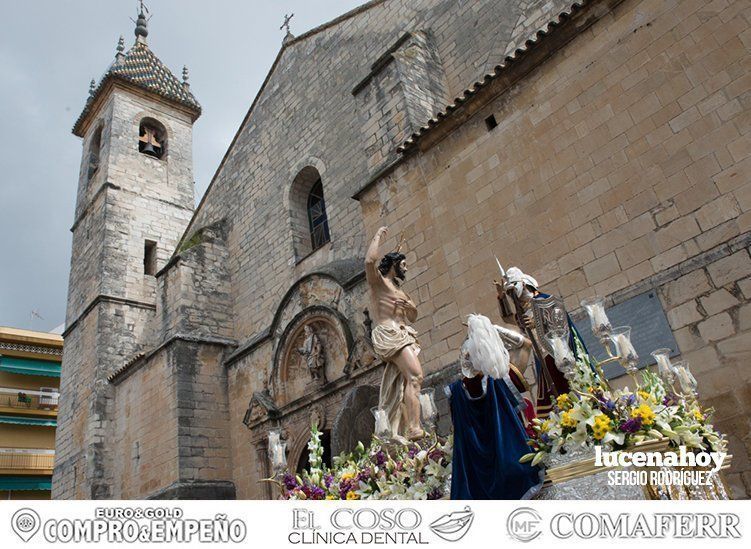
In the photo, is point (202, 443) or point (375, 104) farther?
point (202, 443)

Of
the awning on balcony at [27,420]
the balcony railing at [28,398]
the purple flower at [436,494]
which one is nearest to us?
the purple flower at [436,494]

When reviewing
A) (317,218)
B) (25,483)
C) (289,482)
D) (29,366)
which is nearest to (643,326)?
(289,482)

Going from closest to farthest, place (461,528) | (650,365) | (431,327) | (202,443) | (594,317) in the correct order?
(461,528) < (594,317) < (650,365) < (431,327) < (202,443)

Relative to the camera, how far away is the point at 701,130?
5.20 metres

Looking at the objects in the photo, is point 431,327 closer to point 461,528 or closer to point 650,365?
point 650,365

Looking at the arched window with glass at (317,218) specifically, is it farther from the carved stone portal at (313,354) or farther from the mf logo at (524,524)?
the mf logo at (524,524)

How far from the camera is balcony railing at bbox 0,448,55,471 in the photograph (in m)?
21.2

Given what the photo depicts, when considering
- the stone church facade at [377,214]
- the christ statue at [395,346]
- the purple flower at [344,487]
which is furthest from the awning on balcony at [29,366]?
the purple flower at [344,487]

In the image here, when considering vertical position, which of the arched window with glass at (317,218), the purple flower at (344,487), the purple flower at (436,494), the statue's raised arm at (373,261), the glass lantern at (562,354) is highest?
the arched window with glass at (317,218)

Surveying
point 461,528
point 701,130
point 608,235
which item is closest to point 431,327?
point 608,235

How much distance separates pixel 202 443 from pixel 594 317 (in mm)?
9397

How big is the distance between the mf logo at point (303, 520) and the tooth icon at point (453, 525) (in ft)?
1.76

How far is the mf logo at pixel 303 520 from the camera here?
104 inches

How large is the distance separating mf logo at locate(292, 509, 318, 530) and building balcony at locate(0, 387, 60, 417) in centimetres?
2244
